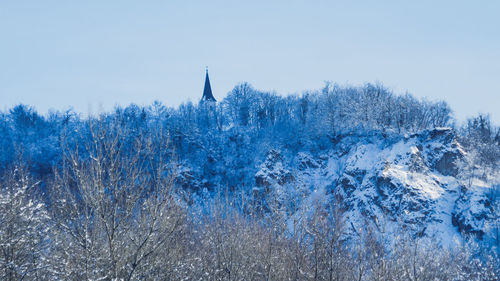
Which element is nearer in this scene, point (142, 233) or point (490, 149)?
point (142, 233)

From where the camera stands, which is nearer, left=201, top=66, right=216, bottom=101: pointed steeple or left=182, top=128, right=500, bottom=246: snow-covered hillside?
left=182, top=128, right=500, bottom=246: snow-covered hillside

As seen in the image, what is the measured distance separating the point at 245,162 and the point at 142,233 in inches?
1976

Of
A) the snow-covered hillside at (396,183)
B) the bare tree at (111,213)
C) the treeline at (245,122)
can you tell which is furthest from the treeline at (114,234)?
the treeline at (245,122)

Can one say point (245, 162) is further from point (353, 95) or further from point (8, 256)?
point (8, 256)

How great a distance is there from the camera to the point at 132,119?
70.3 metres

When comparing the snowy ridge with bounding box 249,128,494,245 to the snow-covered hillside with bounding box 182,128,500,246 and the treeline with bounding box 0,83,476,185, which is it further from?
the treeline with bounding box 0,83,476,185

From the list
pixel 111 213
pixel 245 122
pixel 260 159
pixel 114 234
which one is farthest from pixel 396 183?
pixel 111 213

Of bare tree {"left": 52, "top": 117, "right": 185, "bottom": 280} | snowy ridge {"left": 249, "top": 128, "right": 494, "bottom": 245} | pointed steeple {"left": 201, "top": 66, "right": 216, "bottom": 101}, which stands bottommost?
snowy ridge {"left": 249, "top": 128, "right": 494, "bottom": 245}

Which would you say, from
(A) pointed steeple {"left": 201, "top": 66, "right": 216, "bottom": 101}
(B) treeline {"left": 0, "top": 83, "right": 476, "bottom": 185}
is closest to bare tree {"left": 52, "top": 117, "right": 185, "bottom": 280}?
(B) treeline {"left": 0, "top": 83, "right": 476, "bottom": 185}

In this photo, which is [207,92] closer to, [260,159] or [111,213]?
[260,159]

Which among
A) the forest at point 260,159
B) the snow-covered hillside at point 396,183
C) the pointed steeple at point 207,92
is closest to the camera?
the forest at point 260,159

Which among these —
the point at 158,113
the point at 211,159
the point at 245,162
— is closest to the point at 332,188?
the point at 245,162

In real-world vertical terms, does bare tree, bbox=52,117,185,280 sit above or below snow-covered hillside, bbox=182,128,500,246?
above

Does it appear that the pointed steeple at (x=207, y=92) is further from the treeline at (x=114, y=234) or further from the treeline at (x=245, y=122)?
the treeline at (x=114, y=234)
